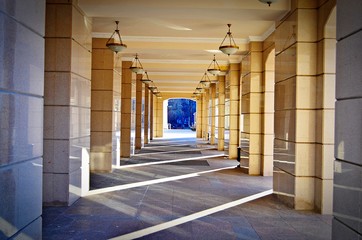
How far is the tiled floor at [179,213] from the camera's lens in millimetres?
5668

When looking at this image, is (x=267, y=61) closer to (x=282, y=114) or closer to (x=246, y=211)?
(x=282, y=114)

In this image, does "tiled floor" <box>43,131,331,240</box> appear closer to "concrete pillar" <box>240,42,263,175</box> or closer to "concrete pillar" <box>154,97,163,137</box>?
"concrete pillar" <box>240,42,263,175</box>

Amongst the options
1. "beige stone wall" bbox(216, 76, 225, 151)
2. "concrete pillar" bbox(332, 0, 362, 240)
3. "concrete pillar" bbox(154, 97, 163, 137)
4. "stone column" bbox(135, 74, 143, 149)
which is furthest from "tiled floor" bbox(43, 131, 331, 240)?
"concrete pillar" bbox(154, 97, 163, 137)

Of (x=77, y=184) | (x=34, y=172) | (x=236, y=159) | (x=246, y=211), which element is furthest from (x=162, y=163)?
(x=34, y=172)

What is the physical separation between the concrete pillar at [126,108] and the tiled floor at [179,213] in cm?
550

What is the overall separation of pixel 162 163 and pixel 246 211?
25.3 ft

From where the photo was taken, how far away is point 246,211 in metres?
7.06

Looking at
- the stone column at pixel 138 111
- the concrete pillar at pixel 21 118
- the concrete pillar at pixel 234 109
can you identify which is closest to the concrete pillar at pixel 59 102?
the concrete pillar at pixel 21 118

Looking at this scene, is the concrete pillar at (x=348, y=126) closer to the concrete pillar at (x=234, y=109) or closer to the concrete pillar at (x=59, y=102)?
the concrete pillar at (x=59, y=102)

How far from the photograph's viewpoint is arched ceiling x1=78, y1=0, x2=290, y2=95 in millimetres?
8031

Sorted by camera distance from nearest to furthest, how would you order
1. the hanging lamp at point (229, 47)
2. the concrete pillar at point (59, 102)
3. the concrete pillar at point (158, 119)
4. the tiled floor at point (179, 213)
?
the tiled floor at point (179, 213) < the concrete pillar at point (59, 102) < the hanging lamp at point (229, 47) < the concrete pillar at point (158, 119)

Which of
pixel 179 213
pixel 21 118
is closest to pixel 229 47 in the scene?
pixel 179 213

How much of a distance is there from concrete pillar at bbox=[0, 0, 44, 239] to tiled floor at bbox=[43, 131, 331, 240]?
6.41 feet

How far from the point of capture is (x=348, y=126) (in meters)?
3.85
